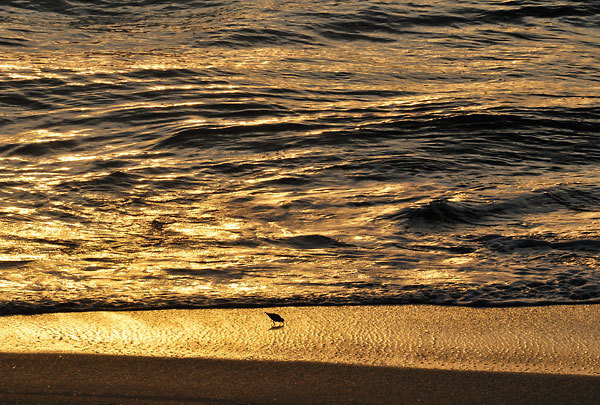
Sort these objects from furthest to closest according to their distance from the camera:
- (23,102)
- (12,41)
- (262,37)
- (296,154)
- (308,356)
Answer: (262,37), (12,41), (23,102), (296,154), (308,356)

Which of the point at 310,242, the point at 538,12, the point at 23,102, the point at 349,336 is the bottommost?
the point at 310,242

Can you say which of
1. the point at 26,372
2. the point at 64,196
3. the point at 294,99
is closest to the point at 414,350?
the point at 26,372

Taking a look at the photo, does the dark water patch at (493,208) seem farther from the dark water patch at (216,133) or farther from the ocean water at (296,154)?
the dark water patch at (216,133)

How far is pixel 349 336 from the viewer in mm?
3086

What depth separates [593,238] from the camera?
4512 mm

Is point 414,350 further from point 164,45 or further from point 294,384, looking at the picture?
point 164,45

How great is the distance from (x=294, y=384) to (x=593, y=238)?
257 centimetres

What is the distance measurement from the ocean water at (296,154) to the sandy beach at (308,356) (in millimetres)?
247

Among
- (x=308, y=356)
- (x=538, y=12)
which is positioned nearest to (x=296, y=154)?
(x=308, y=356)

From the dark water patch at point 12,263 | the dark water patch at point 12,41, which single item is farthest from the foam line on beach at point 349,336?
the dark water patch at point 12,41

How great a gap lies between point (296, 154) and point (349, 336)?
3.95m

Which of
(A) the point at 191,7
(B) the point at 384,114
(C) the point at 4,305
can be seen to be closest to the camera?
(C) the point at 4,305

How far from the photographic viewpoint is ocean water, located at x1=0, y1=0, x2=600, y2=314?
3961mm

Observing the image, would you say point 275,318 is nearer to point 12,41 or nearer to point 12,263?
point 12,263
